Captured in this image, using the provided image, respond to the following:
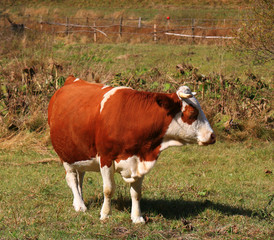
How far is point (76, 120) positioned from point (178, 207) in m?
1.79

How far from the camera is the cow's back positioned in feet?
18.9

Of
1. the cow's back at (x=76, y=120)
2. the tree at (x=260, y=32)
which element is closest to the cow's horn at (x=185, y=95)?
the cow's back at (x=76, y=120)

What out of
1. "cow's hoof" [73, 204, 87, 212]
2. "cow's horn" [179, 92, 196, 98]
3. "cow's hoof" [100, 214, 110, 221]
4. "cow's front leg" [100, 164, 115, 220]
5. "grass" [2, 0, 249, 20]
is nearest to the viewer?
"cow's horn" [179, 92, 196, 98]

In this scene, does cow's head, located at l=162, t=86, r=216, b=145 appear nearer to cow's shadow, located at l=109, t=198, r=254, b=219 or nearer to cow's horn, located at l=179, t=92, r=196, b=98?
cow's horn, located at l=179, t=92, r=196, b=98

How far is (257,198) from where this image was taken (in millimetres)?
7129

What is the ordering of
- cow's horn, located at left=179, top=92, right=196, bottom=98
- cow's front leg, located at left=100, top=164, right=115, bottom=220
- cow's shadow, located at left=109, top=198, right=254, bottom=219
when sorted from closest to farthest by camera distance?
cow's horn, located at left=179, top=92, right=196, bottom=98, cow's front leg, located at left=100, top=164, right=115, bottom=220, cow's shadow, located at left=109, top=198, right=254, bottom=219

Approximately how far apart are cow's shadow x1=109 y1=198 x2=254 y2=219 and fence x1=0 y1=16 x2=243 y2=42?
21.0 metres

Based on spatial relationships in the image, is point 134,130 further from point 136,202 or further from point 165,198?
point 165,198

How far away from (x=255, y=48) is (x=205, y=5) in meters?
32.3

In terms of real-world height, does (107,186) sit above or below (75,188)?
above

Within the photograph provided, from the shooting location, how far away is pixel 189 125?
5445 millimetres

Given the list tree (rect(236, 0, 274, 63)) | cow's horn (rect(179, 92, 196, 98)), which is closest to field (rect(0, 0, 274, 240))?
tree (rect(236, 0, 274, 63))

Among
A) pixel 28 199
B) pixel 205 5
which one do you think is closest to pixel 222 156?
pixel 28 199

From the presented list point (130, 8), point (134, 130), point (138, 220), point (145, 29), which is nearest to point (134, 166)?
point (134, 130)
